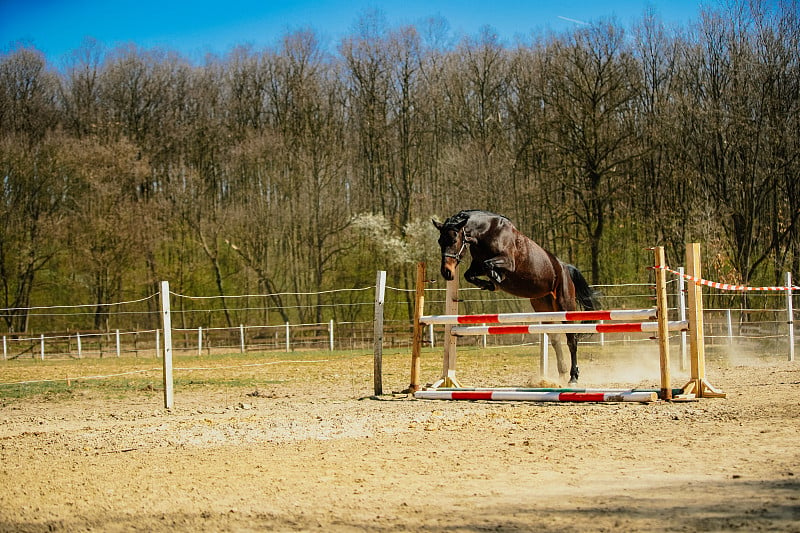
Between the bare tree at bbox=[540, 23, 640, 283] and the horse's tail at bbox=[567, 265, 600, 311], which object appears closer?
the horse's tail at bbox=[567, 265, 600, 311]

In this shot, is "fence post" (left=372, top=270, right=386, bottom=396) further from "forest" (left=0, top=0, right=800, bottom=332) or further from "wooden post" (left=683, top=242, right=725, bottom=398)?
"forest" (left=0, top=0, right=800, bottom=332)

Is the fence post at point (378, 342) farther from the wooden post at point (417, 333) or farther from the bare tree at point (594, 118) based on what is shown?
the bare tree at point (594, 118)

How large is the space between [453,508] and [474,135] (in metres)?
30.6

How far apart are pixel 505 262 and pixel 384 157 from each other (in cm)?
2759

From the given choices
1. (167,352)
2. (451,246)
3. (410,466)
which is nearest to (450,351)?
(451,246)

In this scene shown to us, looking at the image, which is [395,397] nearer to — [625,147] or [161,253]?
[625,147]

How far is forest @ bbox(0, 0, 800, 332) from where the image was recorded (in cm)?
2828

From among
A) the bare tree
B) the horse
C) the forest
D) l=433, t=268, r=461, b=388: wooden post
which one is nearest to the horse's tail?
the horse

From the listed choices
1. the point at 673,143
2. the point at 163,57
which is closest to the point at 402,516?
the point at 673,143

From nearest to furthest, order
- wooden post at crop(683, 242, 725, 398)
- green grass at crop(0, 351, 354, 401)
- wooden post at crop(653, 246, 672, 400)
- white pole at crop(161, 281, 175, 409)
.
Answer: wooden post at crop(653, 246, 672, 400)
wooden post at crop(683, 242, 725, 398)
white pole at crop(161, 281, 175, 409)
green grass at crop(0, 351, 354, 401)

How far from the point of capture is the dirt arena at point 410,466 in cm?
409

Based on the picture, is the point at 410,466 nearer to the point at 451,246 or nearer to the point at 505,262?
the point at 451,246

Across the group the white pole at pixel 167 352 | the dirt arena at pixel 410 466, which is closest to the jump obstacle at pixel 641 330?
the dirt arena at pixel 410 466

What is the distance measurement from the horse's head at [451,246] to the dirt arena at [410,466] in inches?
62.4
